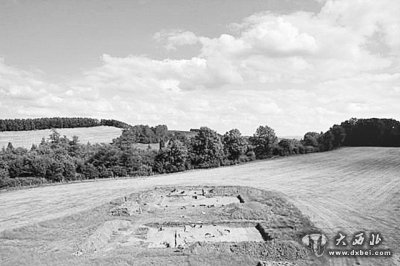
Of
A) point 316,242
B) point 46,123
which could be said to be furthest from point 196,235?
point 46,123

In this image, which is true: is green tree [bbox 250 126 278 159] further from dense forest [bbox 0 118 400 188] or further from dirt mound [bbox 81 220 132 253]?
dirt mound [bbox 81 220 132 253]

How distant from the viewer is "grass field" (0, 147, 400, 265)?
1063 inches

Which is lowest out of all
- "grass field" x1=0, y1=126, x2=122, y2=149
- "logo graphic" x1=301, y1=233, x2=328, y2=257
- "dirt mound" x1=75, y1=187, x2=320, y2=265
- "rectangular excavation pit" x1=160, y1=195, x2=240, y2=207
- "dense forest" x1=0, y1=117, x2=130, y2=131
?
"rectangular excavation pit" x1=160, y1=195, x2=240, y2=207

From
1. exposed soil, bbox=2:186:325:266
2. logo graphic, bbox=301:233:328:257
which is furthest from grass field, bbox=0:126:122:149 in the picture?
logo graphic, bbox=301:233:328:257

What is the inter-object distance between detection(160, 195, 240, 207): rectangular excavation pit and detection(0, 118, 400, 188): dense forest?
2497 centimetres

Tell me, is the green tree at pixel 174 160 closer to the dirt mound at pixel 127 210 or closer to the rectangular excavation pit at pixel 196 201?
the rectangular excavation pit at pixel 196 201

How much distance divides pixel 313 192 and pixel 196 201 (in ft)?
46.5

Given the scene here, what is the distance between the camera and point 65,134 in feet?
322

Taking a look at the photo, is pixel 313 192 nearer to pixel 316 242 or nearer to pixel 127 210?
pixel 316 242

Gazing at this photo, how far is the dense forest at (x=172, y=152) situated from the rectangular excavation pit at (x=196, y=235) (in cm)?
3786

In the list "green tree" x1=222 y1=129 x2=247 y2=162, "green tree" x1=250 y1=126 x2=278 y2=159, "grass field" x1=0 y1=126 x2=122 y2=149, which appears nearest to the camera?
"green tree" x1=222 y1=129 x2=247 y2=162

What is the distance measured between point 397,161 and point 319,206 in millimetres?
42397

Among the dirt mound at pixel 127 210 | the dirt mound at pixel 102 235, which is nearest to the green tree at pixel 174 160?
the dirt mound at pixel 127 210

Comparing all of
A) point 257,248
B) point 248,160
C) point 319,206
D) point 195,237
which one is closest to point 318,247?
point 257,248
